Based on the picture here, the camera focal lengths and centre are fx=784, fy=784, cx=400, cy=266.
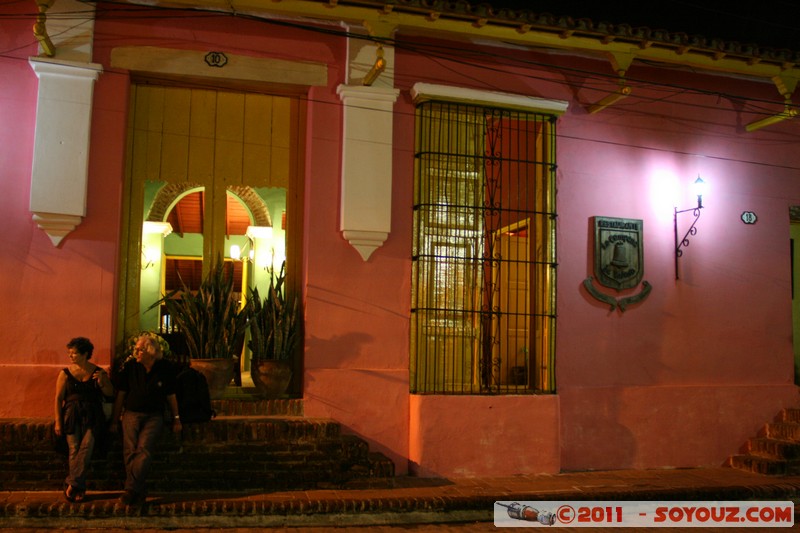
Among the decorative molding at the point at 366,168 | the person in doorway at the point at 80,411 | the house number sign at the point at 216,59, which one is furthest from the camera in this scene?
the decorative molding at the point at 366,168

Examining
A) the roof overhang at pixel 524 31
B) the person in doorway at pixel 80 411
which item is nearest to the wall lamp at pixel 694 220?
the roof overhang at pixel 524 31

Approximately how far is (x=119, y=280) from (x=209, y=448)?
2.01 m

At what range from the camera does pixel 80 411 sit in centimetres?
620

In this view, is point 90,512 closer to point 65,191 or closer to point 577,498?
point 65,191

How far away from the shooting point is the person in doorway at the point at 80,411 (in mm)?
6074

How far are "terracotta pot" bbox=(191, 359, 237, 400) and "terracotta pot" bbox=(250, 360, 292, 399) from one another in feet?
0.93

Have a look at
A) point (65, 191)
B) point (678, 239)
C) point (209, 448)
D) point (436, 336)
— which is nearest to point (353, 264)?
point (436, 336)

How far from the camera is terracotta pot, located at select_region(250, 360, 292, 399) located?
298 inches

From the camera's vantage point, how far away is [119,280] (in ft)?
25.2

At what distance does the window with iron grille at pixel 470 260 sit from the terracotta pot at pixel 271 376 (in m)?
1.33

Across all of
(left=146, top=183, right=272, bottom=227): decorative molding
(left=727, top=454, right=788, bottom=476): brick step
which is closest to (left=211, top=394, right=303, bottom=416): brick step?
(left=146, top=183, right=272, bottom=227): decorative molding

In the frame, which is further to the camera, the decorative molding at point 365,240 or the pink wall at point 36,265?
the decorative molding at point 365,240

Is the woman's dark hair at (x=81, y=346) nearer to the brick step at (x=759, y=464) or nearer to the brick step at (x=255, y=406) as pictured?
the brick step at (x=255, y=406)

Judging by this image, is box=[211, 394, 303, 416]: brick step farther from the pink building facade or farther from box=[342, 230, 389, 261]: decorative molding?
box=[342, 230, 389, 261]: decorative molding
